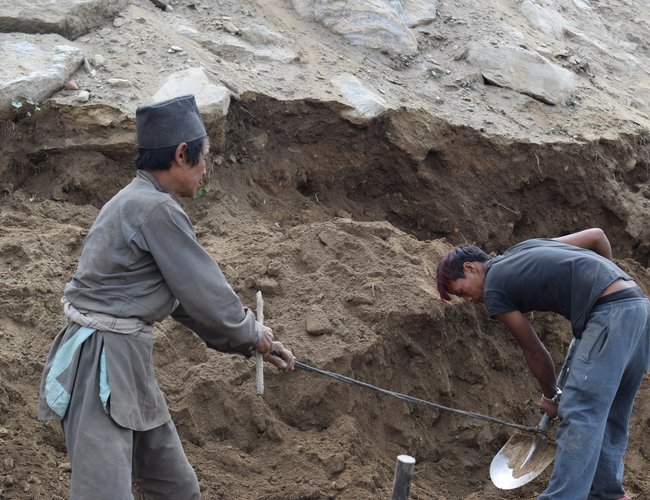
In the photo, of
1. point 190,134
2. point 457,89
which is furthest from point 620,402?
point 457,89

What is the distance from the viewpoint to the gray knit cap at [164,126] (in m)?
3.45

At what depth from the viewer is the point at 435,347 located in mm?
5898

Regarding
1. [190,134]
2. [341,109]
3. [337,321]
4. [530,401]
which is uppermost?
[190,134]

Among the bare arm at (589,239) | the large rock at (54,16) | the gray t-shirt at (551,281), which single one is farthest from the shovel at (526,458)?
the large rock at (54,16)

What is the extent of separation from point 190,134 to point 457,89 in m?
5.33

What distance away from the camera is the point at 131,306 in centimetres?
339

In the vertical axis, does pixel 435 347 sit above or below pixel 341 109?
below

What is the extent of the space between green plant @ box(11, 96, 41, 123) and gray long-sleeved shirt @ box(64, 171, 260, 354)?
11.7 feet

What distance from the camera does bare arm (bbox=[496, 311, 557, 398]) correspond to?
4535 mm

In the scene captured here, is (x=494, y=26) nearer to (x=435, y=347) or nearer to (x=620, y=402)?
(x=435, y=347)

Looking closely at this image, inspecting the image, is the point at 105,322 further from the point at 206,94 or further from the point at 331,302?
the point at 206,94

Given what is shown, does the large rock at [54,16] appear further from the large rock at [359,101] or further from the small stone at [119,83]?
the large rock at [359,101]

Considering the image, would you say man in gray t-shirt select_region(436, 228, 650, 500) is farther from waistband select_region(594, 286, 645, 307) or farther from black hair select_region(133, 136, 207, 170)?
black hair select_region(133, 136, 207, 170)

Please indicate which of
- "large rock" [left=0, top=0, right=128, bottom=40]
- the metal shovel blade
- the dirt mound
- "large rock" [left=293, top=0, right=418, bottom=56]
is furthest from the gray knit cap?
"large rock" [left=293, top=0, right=418, bottom=56]
